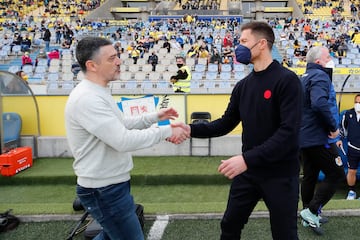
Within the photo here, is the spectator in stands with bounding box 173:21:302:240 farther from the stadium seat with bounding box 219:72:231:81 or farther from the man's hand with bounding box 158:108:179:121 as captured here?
the stadium seat with bounding box 219:72:231:81

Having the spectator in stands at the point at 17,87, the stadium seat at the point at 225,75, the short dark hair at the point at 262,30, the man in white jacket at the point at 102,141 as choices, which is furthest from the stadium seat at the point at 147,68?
the man in white jacket at the point at 102,141

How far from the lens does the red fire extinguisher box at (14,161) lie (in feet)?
21.1

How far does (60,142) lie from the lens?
24.0 ft

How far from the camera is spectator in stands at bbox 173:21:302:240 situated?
2.47 m

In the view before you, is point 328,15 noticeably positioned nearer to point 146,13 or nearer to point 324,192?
point 146,13

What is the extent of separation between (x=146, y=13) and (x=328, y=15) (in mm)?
16371

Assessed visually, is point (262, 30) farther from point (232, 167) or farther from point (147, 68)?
point (147, 68)

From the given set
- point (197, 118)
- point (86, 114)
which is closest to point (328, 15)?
point (197, 118)

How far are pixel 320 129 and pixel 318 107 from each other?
251mm

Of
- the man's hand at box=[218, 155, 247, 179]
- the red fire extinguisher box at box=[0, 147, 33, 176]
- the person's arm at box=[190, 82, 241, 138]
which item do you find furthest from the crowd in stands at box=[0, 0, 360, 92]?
the man's hand at box=[218, 155, 247, 179]

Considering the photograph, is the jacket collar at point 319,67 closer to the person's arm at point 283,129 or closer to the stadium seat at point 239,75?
the person's arm at point 283,129

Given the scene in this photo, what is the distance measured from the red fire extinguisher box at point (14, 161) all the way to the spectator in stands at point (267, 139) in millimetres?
4787

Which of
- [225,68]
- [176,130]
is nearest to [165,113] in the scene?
[176,130]

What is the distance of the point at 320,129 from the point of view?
355 cm
